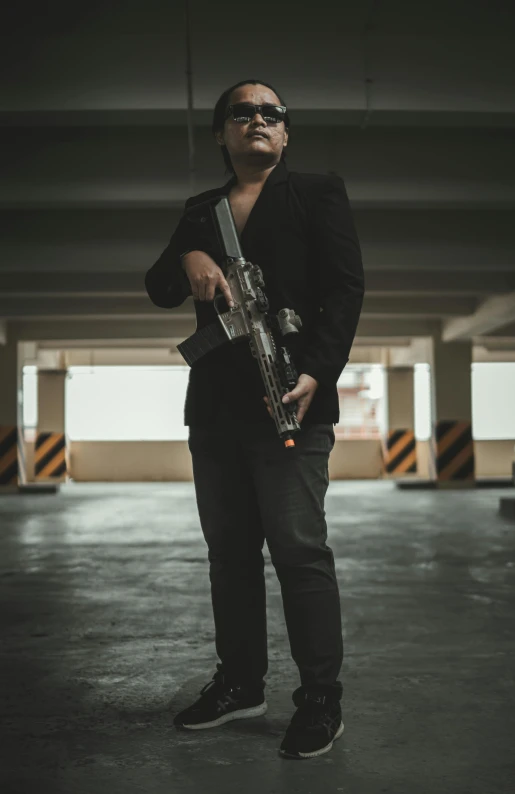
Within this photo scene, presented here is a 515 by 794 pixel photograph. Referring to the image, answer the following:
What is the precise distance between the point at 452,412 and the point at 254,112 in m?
12.8

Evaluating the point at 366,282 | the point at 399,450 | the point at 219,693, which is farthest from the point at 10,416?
the point at 219,693

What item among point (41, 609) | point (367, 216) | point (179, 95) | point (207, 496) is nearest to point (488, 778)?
point (207, 496)

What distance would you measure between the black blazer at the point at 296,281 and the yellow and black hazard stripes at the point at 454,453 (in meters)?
12.4

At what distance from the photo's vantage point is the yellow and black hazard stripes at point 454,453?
14266 mm

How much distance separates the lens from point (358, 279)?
6.95 ft

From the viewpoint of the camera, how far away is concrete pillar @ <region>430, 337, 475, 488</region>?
1427 cm

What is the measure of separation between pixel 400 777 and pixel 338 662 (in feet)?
1.06

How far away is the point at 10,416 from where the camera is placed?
46.0 ft

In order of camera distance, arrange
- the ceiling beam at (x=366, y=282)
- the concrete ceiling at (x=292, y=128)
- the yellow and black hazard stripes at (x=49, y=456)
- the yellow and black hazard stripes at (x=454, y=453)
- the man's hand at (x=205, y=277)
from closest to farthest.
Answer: the man's hand at (x=205, y=277)
the concrete ceiling at (x=292, y=128)
the ceiling beam at (x=366, y=282)
the yellow and black hazard stripes at (x=454, y=453)
the yellow and black hazard stripes at (x=49, y=456)

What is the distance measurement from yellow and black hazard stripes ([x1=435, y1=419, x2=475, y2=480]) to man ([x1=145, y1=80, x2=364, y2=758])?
12.4 meters

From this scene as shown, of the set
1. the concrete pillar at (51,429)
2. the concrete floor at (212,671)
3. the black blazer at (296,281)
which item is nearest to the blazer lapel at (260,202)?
the black blazer at (296,281)

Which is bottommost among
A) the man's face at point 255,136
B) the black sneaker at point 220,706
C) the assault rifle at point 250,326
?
the black sneaker at point 220,706

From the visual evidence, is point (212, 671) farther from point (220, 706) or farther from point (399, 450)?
point (399, 450)

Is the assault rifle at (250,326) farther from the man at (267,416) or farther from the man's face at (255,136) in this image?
the man's face at (255,136)
